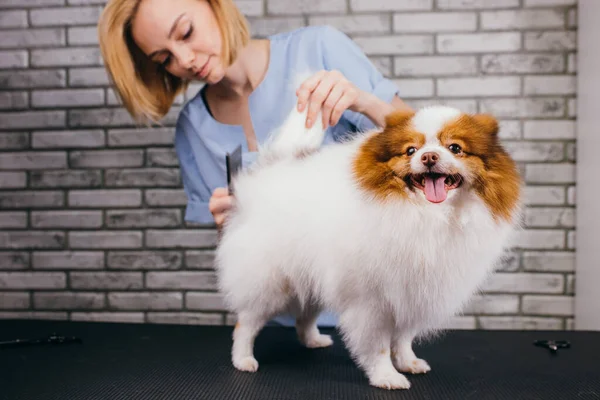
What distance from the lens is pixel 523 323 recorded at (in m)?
2.24

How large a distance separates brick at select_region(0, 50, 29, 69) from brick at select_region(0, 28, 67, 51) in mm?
23

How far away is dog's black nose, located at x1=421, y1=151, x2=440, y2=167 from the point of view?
88cm

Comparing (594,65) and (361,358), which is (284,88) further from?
(594,65)

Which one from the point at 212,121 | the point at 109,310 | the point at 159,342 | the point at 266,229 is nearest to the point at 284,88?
the point at 212,121

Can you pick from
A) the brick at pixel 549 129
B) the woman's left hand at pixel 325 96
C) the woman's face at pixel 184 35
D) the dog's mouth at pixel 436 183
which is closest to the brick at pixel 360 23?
the brick at pixel 549 129

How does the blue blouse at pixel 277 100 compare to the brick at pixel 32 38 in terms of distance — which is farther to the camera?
the brick at pixel 32 38

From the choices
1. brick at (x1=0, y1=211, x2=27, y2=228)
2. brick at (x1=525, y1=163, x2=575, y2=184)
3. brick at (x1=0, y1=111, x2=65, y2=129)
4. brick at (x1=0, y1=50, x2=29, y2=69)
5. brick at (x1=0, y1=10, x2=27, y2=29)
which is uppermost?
brick at (x1=0, y1=10, x2=27, y2=29)

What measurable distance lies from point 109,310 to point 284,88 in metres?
1.25

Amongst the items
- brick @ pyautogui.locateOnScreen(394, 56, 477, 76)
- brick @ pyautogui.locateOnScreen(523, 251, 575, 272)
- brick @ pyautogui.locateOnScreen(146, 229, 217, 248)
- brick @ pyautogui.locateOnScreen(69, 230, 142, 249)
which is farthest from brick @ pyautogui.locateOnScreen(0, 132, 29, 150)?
brick @ pyautogui.locateOnScreen(523, 251, 575, 272)

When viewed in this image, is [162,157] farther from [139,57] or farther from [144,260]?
[139,57]

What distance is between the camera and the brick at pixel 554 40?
214 centimetres

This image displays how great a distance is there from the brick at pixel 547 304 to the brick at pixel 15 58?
217cm

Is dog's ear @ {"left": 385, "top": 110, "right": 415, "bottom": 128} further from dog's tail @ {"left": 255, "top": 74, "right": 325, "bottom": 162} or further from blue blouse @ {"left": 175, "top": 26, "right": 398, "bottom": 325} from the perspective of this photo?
blue blouse @ {"left": 175, "top": 26, "right": 398, "bottom": 325}

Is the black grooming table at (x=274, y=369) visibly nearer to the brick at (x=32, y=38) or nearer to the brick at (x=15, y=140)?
the brick at (x=15, y=140)
